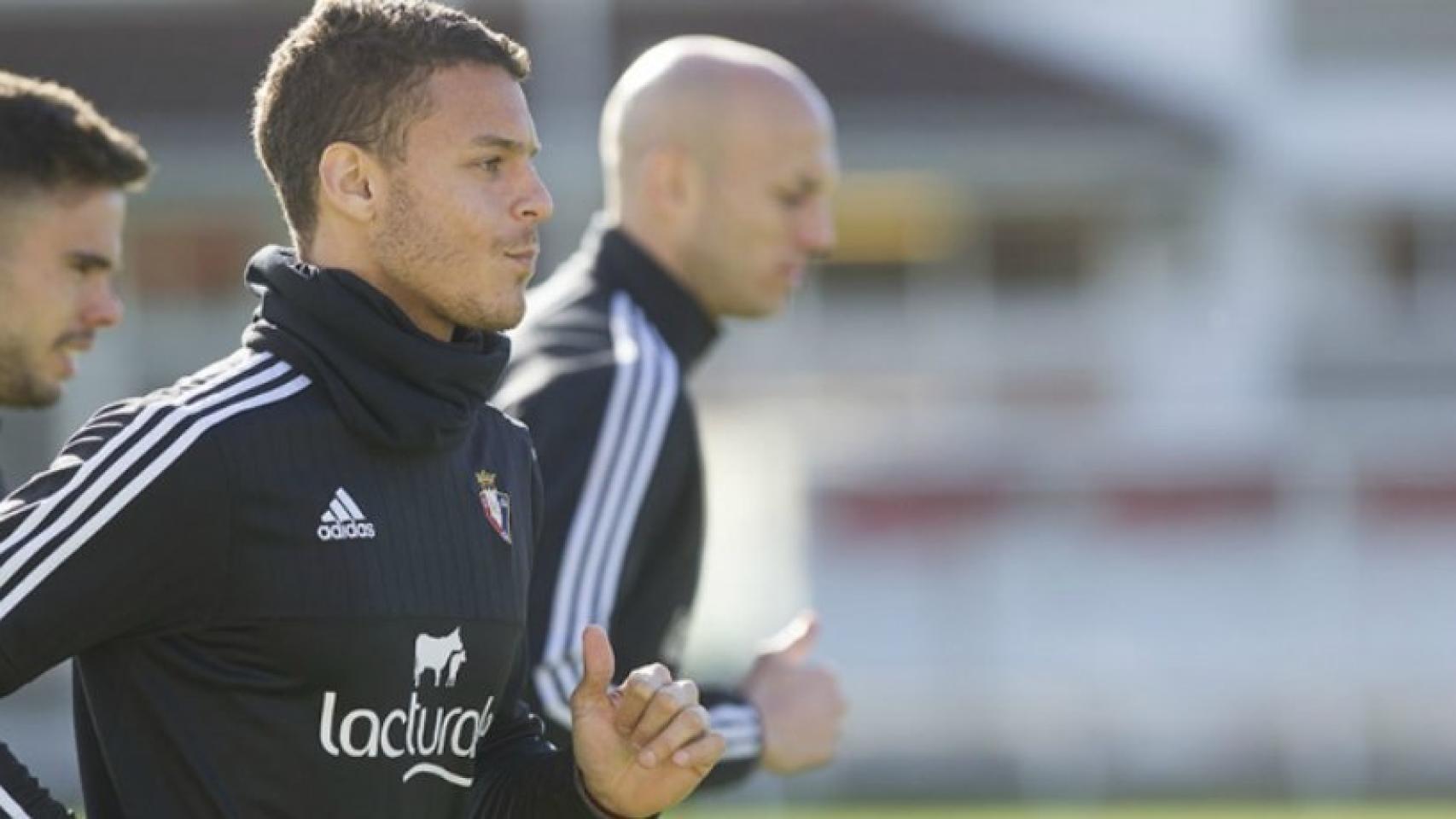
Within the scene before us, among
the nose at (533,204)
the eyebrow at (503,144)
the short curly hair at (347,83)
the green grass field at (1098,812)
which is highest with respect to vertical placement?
the short curly hair at (347,83)

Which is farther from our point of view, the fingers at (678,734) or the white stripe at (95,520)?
the fingers at (678,734)

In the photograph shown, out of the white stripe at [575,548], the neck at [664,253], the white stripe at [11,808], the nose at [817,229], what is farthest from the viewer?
the nose at [817,229]

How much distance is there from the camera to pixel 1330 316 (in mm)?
28500

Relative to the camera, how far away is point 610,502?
5871 mm

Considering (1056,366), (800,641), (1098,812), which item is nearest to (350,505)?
(800,641)

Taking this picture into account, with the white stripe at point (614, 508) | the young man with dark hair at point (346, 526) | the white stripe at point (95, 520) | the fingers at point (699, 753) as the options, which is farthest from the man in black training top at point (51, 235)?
the fingers at point (699, 753)

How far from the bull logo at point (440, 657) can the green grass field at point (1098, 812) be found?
11987 mm

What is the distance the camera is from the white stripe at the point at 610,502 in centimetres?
571

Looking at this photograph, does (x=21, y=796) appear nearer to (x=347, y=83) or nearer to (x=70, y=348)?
(x=347, y=83)

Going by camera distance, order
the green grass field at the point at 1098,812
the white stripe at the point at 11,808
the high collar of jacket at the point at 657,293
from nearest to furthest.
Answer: the white stripe at the point at 11,808, the high collar of jacket at the point at 657,293, the green grass field at the point at 1098,812

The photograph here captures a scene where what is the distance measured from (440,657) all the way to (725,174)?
9.44ft

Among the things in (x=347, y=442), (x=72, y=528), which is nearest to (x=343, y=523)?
(x=347, y=442)

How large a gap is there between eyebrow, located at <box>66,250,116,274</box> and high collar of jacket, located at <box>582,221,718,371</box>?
132 centimetres

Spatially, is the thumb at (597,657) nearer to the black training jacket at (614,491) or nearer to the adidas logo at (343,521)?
the adidas logo at (343,521)
